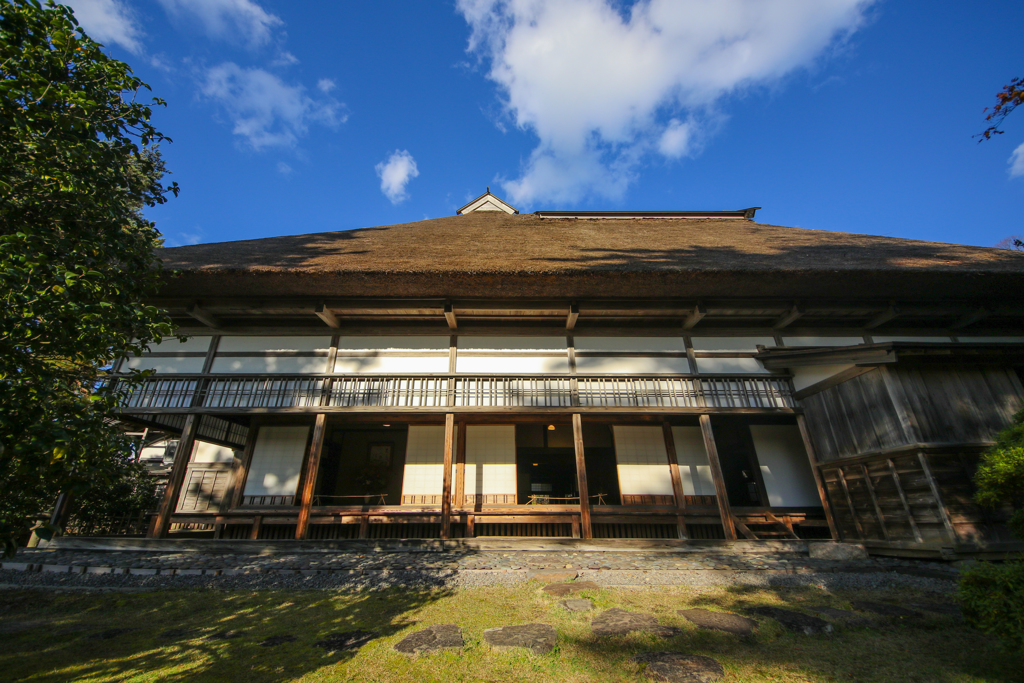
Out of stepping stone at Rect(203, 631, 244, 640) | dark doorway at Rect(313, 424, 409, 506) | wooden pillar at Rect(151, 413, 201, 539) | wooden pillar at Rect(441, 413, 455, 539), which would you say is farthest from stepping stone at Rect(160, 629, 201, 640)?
dark doorway at Rect(313, 424, 409, 506)

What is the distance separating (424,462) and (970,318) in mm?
10290

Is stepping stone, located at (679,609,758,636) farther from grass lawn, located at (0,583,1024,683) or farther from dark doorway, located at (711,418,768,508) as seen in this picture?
dark doorway, located at (711,418,768,508)

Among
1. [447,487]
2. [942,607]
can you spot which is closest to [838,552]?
[942,607]

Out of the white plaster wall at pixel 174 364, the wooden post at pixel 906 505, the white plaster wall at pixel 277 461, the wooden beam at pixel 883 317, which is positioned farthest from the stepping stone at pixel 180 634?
the wooden beam at pixel 883 317

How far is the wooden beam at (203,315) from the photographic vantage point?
25.4 feet

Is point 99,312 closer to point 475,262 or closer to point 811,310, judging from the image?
point 475,262

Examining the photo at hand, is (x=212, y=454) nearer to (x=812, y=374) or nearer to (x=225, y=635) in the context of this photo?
(x=225, y=635)

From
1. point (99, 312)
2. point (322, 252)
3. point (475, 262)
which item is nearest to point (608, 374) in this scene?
point (475, 262)

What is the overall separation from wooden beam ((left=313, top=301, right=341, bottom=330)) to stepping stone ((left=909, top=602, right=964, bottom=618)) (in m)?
8.60

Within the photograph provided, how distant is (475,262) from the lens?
296 inches

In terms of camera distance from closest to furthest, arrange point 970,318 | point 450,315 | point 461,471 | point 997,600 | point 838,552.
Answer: point 997,600
point 838,552
point 970,318
point 450,315
point 461,471

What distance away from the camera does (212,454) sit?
31.1 feet

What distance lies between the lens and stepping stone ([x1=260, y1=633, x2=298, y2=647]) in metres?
3.31

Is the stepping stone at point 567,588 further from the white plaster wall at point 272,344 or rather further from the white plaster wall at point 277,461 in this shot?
the white plaster wall at point 277,461
